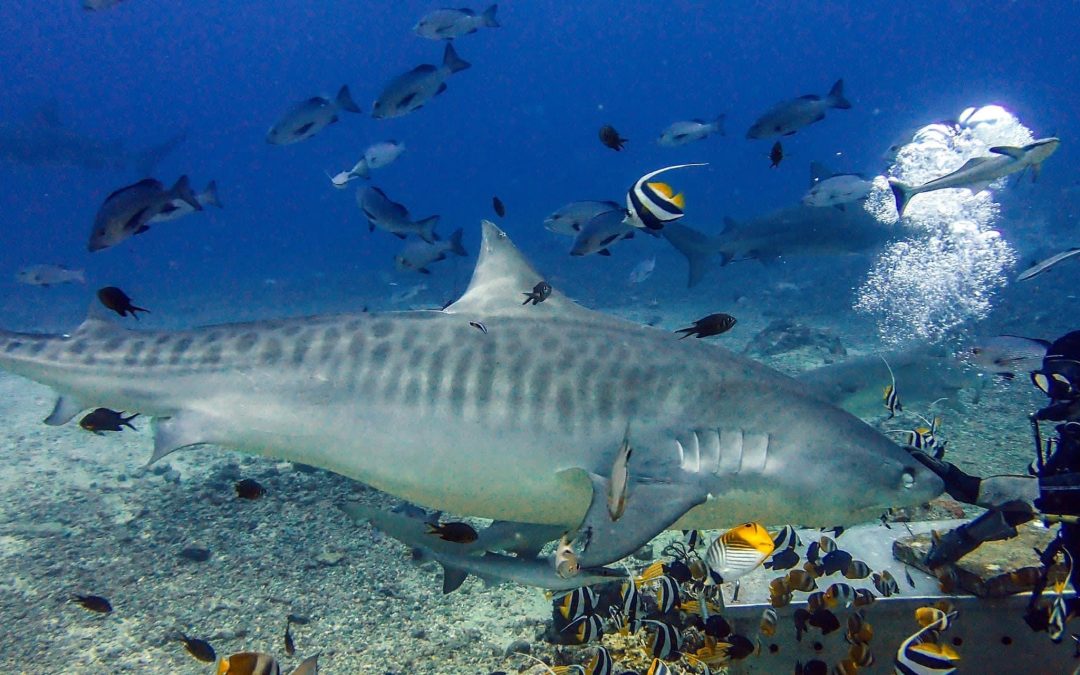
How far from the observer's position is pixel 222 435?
3500 mm

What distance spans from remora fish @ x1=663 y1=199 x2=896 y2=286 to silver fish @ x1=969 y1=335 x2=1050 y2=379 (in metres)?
7.97

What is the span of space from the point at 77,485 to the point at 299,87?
211 metres

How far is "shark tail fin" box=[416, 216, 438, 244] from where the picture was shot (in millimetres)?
8078

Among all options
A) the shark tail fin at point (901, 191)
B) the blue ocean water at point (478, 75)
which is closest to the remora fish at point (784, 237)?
the shark tail fin at point (901, 191)

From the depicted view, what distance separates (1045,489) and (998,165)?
4392 mm

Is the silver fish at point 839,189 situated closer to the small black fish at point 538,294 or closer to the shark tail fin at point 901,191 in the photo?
the shark tail fin at point 901,191

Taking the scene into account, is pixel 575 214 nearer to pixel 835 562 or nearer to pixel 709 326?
pixel 709 326

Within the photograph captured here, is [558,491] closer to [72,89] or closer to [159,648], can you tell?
[159,648]

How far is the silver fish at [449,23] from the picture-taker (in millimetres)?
8641

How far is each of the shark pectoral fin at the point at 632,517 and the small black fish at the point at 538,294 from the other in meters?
1.21

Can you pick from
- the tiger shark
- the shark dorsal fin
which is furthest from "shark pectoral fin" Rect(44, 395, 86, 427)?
the shark dorsal fin

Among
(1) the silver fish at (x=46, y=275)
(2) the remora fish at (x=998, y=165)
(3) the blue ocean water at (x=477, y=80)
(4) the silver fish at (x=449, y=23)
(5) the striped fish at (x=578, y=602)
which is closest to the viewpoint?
(5) the striped fish at (x=578, y=602)

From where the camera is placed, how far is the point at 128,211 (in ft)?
16.2

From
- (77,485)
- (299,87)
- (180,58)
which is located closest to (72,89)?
(180,58)
